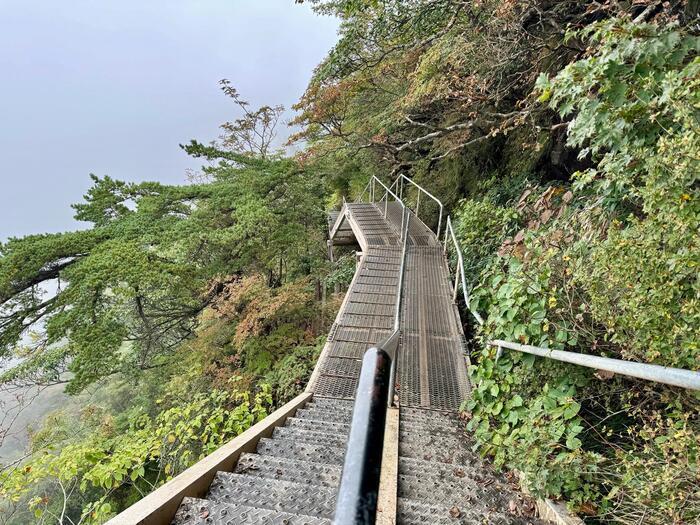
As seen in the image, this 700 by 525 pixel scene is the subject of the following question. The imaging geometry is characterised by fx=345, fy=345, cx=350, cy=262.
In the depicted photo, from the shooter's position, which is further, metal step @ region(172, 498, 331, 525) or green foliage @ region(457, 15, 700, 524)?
metal step @ region(172, 498, 331, 525)

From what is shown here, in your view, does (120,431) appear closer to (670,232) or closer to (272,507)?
(272,507)

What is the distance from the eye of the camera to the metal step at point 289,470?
6.89 feet

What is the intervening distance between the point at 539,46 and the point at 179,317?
1005 centimetres

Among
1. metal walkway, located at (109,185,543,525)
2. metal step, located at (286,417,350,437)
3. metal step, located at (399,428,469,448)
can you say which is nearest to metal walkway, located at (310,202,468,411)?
metal walkway, located at (109,185,543,525)

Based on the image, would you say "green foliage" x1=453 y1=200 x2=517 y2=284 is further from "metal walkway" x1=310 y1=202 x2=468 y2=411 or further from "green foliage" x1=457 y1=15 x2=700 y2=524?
"green foliage" x1=457 y1=15 x2=700 y2=524

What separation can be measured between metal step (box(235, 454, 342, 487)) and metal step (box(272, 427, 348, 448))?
30 centimetres

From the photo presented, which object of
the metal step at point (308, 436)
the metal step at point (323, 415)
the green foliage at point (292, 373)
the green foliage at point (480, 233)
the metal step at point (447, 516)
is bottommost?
the green foliage at point (292, 373)

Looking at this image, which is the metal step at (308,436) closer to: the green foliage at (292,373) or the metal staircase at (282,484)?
the metal staircase at (282,484)

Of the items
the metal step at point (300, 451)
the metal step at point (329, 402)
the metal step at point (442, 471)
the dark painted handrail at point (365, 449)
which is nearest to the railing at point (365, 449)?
the dark painted handrail at point (365, 449)

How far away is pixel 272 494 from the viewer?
1.87m

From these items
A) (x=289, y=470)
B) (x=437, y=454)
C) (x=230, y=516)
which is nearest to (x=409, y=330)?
(x=437, y=454)

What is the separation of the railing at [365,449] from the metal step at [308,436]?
6.57 feet

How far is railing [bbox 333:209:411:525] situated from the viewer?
51 centimetres

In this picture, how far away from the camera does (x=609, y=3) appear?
3.09 metres
